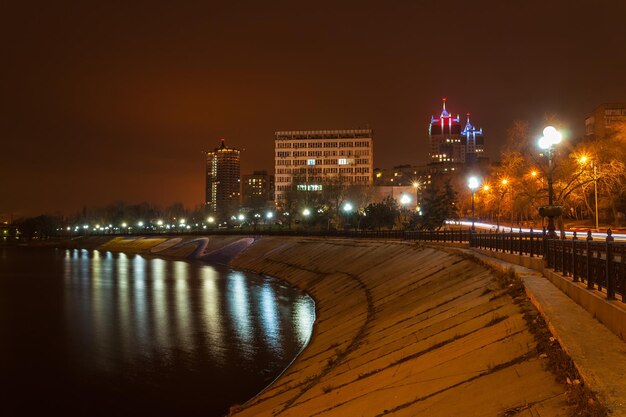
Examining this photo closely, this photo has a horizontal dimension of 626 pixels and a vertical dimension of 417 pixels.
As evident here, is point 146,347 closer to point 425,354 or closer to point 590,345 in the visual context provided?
point 425,354

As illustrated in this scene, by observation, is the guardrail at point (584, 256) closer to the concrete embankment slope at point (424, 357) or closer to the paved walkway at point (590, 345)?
the paved walkway at point (590, 345)

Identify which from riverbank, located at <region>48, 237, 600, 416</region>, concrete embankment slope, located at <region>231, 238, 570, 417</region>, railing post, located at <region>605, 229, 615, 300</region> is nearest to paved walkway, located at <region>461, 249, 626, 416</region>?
riverbank, located at <region>48, 237, 600, 416</region>

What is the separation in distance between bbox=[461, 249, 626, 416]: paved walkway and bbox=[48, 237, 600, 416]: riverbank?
1.12ft

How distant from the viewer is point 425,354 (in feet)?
42.6

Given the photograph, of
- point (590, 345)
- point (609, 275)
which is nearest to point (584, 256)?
point (609, 275)

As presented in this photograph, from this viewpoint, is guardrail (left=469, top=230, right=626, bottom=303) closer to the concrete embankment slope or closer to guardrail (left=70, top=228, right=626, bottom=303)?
guardrail (left=70, top=228, right=626, bottom=303)

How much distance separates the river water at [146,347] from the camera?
1894 cm

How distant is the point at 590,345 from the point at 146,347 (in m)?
22.3

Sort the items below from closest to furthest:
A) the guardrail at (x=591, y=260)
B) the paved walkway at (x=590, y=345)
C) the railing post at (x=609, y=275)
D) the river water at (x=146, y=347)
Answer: the paved walkway at (x=590, y=345), the guardrail at (x=591, y=260), the railing post at (x=609, y=275), the river water at (x=146, y=347)

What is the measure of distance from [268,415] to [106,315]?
87.3 ft

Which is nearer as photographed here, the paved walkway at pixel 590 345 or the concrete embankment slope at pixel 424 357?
the paved walkway at pixel 590 345

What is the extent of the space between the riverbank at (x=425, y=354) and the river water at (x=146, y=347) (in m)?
1.94

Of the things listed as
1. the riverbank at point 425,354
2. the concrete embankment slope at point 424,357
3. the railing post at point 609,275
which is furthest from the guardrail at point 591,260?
the concrete embankment slope at point 424,357

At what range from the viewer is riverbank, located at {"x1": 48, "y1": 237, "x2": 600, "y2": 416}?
8.38 m
